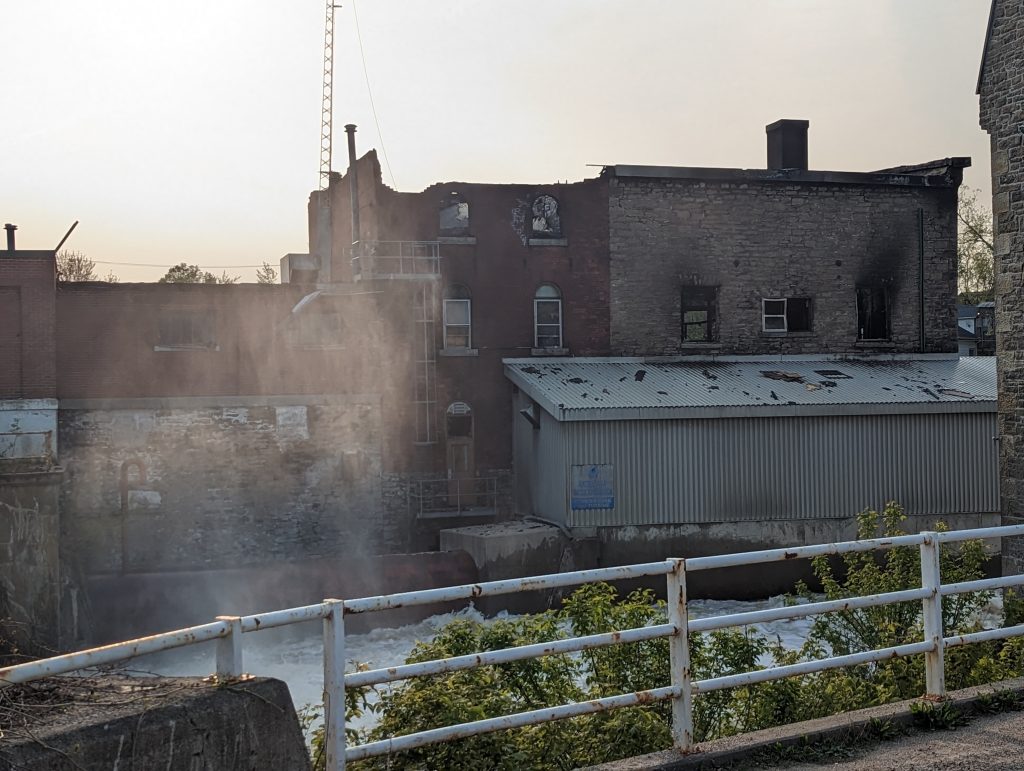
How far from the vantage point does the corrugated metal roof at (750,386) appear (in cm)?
2353

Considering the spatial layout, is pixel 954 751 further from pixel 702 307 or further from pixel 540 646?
pixel 702 307

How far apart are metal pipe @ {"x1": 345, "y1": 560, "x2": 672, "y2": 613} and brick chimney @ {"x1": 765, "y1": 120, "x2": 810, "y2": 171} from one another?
28255mm

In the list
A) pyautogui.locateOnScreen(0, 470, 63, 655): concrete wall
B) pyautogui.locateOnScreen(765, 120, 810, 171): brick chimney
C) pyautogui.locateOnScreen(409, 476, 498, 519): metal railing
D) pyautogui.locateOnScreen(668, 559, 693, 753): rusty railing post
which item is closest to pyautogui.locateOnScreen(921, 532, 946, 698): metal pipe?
pyautogui.locateOnScreen(668, 559, 693, 753): rusty railing post

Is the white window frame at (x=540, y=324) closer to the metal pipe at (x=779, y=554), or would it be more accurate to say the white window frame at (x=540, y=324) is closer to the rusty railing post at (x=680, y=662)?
the metal pipe at (x=779, y=554)

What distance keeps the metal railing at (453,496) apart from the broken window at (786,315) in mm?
9061

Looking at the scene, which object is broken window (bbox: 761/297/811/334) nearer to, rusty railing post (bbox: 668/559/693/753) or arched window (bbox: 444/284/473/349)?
arched window (bbox: 444/284/473/349)

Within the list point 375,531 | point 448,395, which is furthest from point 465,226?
point 375,531

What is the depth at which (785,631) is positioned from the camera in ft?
65.3

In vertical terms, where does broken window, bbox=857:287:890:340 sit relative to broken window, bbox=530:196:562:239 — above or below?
below

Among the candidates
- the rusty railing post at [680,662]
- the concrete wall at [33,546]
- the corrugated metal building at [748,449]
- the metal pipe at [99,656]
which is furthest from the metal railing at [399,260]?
the metal pipe at [99,656]

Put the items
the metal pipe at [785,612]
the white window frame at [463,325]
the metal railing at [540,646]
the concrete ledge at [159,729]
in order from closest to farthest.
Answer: the concrete ledge at [159,729], the metal railing at [540,646], the metal pipe at [785,612], the white window frame at [463,325]

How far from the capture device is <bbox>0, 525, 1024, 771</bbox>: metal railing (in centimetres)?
435

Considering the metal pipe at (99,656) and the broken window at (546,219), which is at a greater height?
the broken window at (546,219)

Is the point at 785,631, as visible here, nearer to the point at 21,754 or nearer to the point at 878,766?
the point at 878,766
